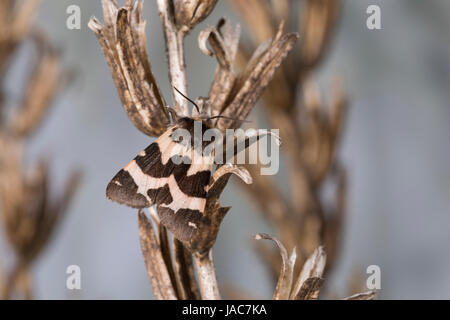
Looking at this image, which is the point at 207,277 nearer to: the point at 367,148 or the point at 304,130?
the point at 304,130

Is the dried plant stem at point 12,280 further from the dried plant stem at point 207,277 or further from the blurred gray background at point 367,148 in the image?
the dried plant stem at point 207,277

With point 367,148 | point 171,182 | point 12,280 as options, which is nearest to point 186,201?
point 171,182

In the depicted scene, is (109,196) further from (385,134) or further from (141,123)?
(385,134)

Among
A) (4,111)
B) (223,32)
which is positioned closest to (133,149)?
(4,111)

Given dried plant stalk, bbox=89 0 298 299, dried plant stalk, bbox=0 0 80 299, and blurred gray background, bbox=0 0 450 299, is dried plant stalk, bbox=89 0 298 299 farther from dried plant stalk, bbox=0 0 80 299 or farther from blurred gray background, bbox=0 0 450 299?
blurred gray background, bbox=0 0 450 299

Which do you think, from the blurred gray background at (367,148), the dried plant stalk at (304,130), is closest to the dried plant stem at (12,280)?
the blurred gray background at (367,148)

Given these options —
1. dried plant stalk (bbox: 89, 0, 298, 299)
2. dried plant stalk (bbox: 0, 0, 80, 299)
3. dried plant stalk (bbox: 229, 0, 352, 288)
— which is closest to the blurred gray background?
dried plant stalk (bbox: 0, 0, 80, 299)

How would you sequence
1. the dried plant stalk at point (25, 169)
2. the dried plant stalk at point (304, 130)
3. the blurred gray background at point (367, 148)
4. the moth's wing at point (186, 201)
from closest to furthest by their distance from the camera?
the moth's wing at point (186, 201)
the dried plant stalk at point (304, 130)
the dried plant stalk at point (25, 169)
the blurred gray background at point (367, 148)
